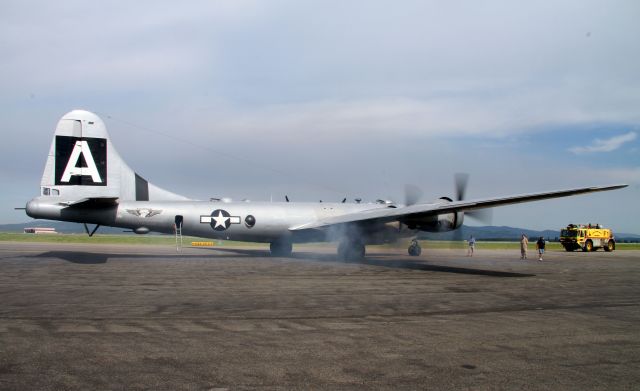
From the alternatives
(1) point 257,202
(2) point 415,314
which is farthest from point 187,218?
(2) point 415,314

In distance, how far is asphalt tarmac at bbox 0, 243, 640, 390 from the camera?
682 cm

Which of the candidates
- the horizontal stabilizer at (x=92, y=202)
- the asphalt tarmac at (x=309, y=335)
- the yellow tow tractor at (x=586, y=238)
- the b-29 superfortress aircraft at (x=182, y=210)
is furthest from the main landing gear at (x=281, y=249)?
the yellow tow tractor at (x=586, y=238)

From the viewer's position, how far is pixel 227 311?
470 inches

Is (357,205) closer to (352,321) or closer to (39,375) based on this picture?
(352,321)

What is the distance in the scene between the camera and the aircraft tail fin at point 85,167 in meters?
24.5

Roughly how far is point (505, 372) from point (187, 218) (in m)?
22.3

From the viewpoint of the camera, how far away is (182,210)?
1072 inches

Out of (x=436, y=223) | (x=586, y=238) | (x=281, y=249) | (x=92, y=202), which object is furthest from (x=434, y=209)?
(x=586, y=238)

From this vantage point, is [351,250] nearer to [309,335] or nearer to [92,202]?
[92,202]

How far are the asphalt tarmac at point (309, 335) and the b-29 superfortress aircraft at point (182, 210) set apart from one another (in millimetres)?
6742

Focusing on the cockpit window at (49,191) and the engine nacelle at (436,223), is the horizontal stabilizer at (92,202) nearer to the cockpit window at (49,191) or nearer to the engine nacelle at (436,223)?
the cockpit window at (49,191)

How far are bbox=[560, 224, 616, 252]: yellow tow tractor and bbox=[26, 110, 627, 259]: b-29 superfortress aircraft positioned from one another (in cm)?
3135

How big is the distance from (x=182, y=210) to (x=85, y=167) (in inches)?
206

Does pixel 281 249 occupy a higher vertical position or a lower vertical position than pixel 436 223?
lower
